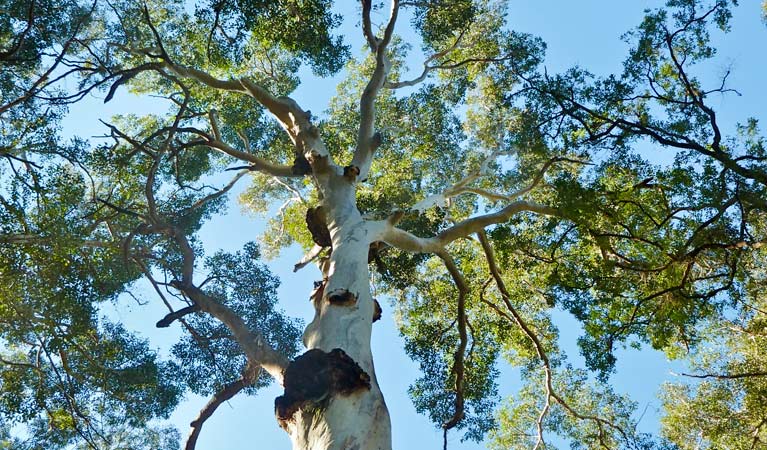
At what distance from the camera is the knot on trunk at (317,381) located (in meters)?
3.90

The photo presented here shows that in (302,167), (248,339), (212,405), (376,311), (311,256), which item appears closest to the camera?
(376,311)

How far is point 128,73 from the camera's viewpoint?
7715 millimetres

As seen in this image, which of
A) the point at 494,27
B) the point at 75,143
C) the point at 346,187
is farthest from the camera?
the point at 494,27

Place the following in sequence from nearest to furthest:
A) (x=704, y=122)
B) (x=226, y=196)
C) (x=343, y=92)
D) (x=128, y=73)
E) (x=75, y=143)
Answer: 1. (x=704, y=122)
2. (x=128, y=73)
3. (x=75, y=143)
4. (x=226, y=196)
5. (x=343, y=92)

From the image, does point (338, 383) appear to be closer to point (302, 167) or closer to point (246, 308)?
point (302, 167)

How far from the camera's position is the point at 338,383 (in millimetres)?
3912

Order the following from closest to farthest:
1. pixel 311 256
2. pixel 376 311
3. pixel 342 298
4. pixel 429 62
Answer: pixel 342 298
pixel 376 311
pixel 311 256
pixel 429 62

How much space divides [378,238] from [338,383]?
2.45 meters

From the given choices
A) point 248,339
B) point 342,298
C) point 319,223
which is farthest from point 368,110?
point 342,298

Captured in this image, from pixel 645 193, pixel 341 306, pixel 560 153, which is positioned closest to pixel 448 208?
pixel 560 153

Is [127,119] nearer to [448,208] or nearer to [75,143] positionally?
[75,143]

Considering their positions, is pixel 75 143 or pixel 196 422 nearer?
pixel 196 422

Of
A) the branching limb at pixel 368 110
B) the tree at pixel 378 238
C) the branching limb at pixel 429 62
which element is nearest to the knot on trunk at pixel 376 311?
the tree at pixel 378 238

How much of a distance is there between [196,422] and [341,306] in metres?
2.60
